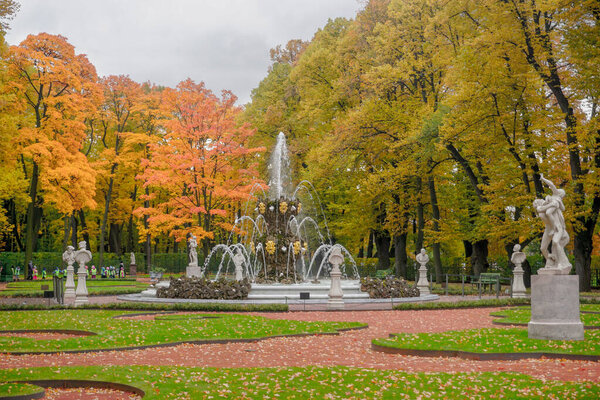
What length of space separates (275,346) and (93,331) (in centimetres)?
475

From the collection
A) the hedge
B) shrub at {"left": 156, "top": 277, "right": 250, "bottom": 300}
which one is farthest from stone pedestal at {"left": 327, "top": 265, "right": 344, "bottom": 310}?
shrub at {"left": 156, "top": 277, "right": 250, "bottom": 300}

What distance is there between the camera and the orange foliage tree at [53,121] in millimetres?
34875

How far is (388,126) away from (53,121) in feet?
64.5

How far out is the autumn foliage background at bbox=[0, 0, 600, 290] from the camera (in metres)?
25.9

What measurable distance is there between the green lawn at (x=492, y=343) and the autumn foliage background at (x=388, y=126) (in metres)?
12.1

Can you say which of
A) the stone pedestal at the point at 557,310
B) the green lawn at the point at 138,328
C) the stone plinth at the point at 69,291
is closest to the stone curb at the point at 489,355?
the stone pedestal at the point at 557,310

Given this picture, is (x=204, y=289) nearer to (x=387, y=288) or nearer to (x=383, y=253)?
(x=387, y=288)

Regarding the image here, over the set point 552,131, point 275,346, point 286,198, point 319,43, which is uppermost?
point 319,43

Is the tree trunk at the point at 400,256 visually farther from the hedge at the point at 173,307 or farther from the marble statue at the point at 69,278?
the marble statue at the point at 69,278

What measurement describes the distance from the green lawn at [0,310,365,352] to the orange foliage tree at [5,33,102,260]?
1768 centimetres

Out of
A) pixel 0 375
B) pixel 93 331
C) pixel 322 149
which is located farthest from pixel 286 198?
pixel 0 375

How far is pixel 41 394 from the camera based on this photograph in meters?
8.16

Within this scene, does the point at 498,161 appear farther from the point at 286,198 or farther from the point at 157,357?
the point at 157,357

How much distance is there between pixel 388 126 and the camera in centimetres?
3422
